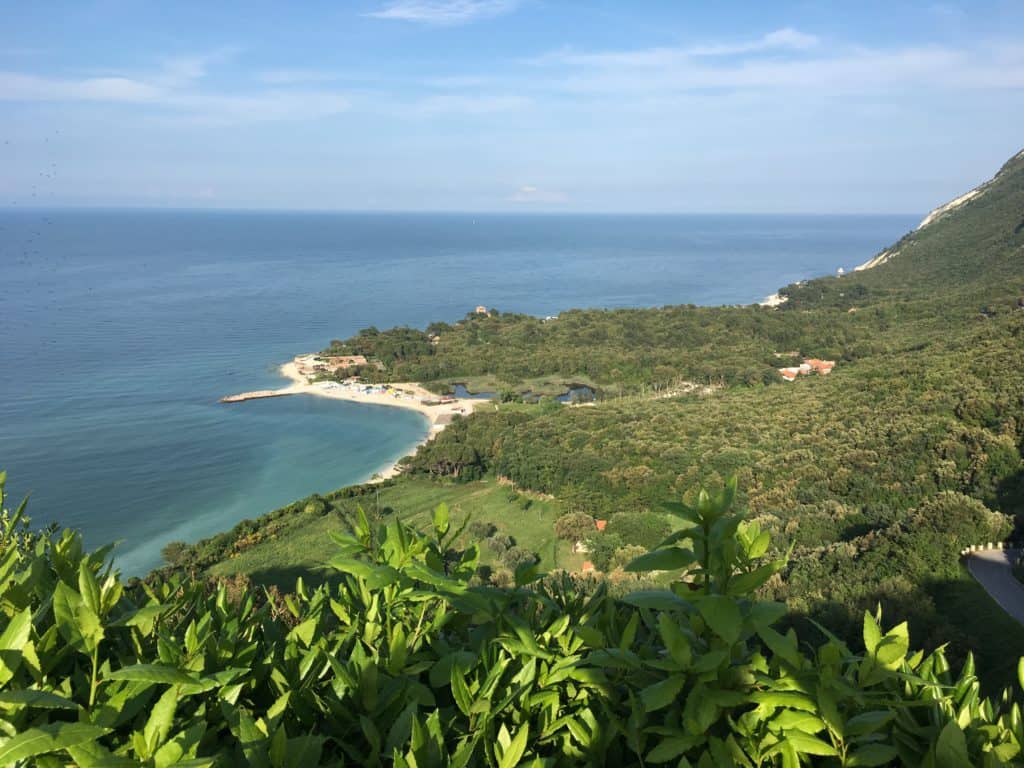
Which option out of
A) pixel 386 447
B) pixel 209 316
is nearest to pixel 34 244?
pixel 209 316

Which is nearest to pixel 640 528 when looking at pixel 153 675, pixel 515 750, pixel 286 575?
pixel 286 575

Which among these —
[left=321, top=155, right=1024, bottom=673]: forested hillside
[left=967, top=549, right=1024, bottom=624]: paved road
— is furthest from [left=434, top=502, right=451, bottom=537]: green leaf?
[left=967, top=549, right=1024, bottom=624]: paved road

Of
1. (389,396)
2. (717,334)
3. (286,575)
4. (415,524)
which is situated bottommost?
(286,575)

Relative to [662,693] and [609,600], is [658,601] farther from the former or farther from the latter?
[609,600]

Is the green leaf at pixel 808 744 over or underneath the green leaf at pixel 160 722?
underneath

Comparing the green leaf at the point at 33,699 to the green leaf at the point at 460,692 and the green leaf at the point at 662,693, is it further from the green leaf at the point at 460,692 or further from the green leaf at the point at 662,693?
the green leaf at the point at 662,693

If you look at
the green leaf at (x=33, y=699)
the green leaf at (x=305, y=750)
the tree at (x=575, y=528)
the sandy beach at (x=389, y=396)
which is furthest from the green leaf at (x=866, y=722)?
the sandy beach at (x=389, y=396)
